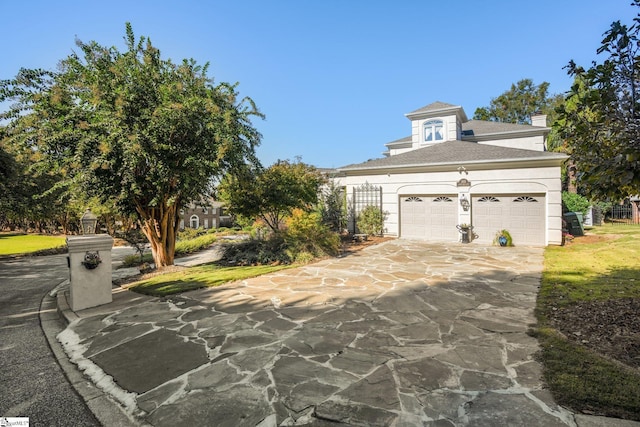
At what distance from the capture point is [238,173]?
923 centimetres

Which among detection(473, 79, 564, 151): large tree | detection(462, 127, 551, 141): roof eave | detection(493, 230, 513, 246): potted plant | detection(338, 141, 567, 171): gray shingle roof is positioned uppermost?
detection(473, 79, 564, 151): large tree

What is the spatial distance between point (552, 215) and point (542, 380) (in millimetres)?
12006

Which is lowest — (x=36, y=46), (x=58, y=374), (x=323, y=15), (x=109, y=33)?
(x=58, y=374)

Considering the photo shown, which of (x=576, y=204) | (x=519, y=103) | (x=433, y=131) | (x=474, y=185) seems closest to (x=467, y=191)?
(x=474, y=185)

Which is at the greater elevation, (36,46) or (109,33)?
(109,33)

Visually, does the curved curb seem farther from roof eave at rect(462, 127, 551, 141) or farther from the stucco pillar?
roof eave at rect(462, 127, 551, 141)

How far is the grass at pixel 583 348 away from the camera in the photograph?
2.53m

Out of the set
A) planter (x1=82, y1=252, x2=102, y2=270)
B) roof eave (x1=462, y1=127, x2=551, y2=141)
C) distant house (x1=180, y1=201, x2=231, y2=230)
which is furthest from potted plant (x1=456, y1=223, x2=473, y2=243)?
distant house (x1=180, y1=201, x2=231, y2=230)

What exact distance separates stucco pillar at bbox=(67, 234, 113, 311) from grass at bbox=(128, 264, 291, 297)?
0.94 meters

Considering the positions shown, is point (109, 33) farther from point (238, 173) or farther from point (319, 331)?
point (319, 331)

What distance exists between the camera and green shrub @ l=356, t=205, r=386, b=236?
15.5 m

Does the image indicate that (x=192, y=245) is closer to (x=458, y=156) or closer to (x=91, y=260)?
(x=91, y=260)

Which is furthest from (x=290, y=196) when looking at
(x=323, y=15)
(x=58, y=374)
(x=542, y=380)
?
(x=542, y=380)

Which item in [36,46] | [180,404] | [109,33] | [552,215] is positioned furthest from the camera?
[552,215]
